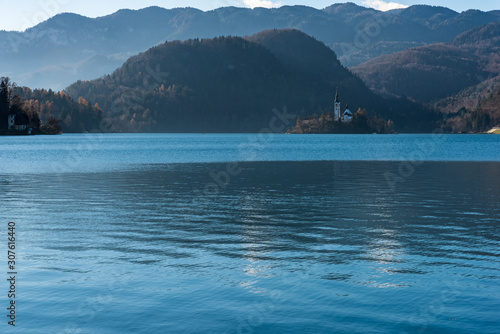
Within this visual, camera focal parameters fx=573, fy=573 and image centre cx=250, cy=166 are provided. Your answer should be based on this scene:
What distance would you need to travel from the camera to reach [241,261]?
2159cm

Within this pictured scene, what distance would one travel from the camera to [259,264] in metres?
21.2

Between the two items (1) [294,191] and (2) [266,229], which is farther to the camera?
(1) [294,191]

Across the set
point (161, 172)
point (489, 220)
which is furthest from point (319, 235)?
point (161, 172)

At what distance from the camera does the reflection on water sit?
15.5 meters

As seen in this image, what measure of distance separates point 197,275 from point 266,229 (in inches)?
397

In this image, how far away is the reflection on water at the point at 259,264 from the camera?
50.8 feet

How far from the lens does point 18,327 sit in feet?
48.8

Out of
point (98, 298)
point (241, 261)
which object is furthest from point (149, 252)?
point (98, 298)

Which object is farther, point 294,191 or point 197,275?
point 294,191

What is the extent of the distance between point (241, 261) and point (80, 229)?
1119cm

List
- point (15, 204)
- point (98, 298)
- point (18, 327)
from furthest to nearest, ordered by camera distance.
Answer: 1. point (15, 204)
2. point (98, 298)
3. point (18, 327)

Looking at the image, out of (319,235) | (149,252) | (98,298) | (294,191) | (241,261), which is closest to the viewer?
(98,298)

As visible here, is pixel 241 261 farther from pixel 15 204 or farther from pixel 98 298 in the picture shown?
pixel 15 204

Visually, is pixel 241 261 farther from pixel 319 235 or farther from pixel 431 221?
pixel 431 221
